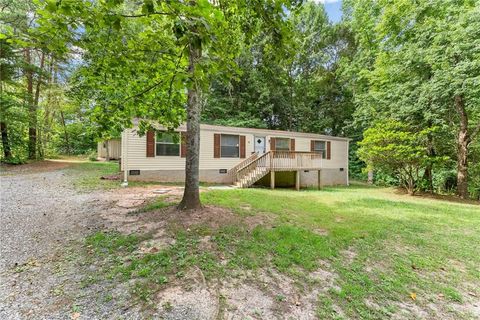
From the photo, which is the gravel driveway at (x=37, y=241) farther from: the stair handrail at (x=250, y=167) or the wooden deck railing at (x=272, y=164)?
the wooden deck railing at (x=272, y=164)

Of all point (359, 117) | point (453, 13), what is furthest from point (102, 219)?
point (359, 117)

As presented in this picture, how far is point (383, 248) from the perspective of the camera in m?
4.32

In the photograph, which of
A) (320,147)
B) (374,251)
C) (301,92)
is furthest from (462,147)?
(301,92)

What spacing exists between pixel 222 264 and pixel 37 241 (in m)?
2.86

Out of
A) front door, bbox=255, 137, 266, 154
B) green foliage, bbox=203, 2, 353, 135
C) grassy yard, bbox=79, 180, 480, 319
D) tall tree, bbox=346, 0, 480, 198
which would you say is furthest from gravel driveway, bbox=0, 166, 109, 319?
green foliage, bbox=203, 2, 353, 135

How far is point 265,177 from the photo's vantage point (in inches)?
495

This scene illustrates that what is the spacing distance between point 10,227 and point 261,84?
18.1 meters

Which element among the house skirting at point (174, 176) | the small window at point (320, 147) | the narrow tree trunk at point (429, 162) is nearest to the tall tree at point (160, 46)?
the house skirting at point (174, 176)

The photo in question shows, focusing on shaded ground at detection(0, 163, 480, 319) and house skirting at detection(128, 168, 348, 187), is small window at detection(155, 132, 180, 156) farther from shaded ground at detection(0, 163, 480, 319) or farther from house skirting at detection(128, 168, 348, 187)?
shaded ground at detection(0, 163, 480, 319)

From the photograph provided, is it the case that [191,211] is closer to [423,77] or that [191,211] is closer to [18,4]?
[423,77]

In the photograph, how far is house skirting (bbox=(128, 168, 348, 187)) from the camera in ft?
33.1

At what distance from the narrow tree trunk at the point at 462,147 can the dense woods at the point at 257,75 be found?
2.1 inches

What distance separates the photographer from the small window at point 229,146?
A: 11684 millimetres

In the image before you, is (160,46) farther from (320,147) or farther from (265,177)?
(320,147)
